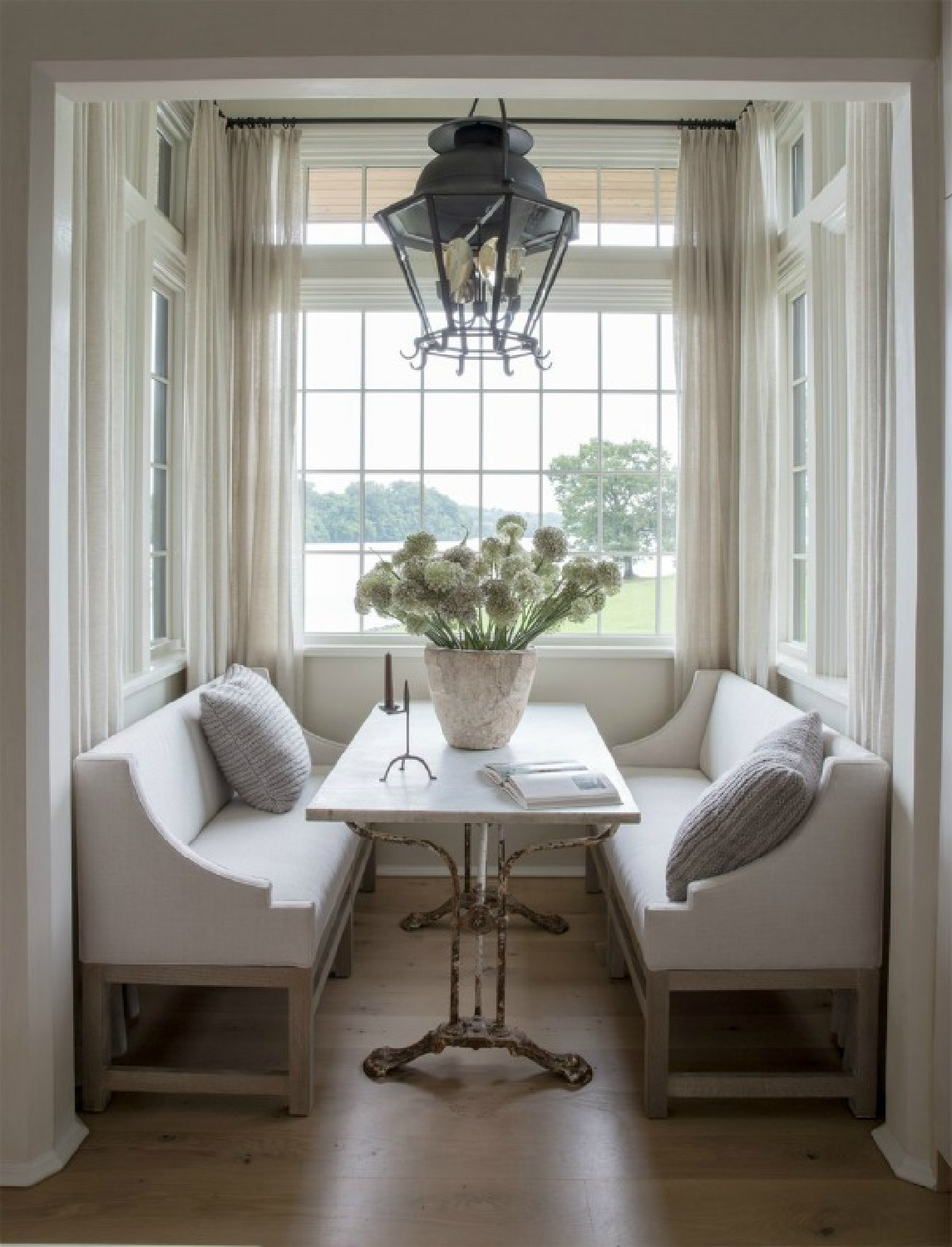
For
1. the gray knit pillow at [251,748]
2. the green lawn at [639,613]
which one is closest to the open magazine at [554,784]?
the gray knit pillow at [251,748]

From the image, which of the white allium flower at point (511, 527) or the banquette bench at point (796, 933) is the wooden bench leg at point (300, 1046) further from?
the white allium flower at point (511, 527)

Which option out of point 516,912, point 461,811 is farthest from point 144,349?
point 516,912

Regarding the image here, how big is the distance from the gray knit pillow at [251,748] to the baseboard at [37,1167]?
1168 mm

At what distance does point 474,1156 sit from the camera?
7.59 feet

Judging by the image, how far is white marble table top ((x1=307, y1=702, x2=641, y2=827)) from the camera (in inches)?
94.1

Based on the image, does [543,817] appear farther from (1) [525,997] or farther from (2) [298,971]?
(1) [525,997]

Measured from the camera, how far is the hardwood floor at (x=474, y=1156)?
208 centimetres

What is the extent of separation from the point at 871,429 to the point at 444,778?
1443mm

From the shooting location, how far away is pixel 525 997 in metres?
3.09

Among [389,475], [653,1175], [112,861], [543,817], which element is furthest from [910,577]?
[389,475]

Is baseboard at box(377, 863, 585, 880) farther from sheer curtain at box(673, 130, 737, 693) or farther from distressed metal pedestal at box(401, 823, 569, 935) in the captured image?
sheer curtain at box(673, 130, 737, 693)

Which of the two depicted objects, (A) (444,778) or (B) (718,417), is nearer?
(A) (444,778)

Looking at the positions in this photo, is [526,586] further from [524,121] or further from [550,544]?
[524,121]

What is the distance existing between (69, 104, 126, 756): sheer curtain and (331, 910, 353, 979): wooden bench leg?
3.29 feet
